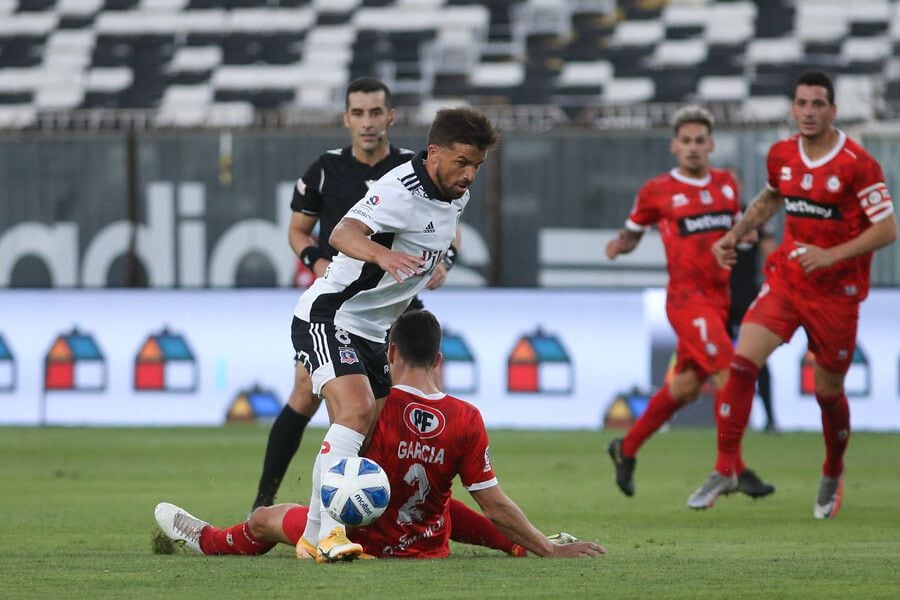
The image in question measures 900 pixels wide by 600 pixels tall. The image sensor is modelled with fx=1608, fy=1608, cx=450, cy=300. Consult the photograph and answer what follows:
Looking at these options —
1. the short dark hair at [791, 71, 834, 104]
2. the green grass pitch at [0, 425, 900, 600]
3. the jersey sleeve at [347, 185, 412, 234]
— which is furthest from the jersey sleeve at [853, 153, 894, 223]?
the jersey sleeve at [347, 185, 412, 234]

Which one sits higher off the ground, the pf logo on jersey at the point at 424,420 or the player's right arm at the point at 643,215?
the player's right arm at the point at 643,215

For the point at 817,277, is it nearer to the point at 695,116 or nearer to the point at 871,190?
the point at 871,190

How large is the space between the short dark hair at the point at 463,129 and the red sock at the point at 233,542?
5.20 ft

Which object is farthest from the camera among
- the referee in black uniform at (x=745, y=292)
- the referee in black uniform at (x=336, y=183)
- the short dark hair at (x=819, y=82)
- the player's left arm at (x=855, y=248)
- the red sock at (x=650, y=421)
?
the referee in black uniform at (x=745, y=292)

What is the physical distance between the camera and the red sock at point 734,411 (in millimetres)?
8320

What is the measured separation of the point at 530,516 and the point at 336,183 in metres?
1.90

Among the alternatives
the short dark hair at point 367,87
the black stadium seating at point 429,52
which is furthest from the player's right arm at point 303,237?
the black stadium seating at point 429,52

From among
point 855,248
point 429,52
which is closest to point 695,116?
point 855,248

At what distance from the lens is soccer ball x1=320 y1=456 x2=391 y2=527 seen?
208 inches

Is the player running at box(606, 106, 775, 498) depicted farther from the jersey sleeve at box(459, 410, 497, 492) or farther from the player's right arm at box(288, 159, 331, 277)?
the jersey sleeve at box(459, 410, 497, 492)

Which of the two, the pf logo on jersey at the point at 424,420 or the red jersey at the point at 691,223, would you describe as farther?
the red jersey at the point at 691,223

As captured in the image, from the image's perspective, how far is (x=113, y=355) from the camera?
14.9m

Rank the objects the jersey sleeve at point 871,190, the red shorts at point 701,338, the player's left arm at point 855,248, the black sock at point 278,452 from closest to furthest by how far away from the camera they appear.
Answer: the black sock at point 278,452
the player's left arm at point 855,248
the jersey sleeve at point 871,190
the red shorts at point 701,338

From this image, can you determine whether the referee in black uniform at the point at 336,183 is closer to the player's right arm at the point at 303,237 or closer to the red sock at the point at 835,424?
the player's right arm at the point at 303,237
